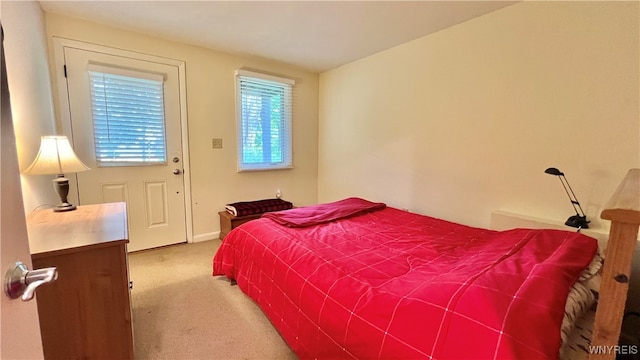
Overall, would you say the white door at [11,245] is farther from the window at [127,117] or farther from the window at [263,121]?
the window at [263,121]

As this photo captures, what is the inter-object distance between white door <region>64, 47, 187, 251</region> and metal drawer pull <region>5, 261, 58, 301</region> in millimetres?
2602

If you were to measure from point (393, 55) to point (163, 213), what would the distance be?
121 inches

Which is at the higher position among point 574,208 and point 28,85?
point 28,85

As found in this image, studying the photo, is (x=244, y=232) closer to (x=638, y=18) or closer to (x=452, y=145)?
(x=452, y=145)

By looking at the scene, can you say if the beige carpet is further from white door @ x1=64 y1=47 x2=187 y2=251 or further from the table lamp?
the table lamp

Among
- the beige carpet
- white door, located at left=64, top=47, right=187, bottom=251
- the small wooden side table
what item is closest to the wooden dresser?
the beige carpet

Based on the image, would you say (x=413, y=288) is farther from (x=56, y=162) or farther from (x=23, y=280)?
(x=56, y=162)

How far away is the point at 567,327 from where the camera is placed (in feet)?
2.88

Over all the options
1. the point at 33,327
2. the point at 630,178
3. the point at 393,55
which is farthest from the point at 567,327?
the point at 393,55

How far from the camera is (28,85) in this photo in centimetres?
179

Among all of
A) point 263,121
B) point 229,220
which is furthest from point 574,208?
point 263,121

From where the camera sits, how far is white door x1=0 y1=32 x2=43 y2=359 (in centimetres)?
50

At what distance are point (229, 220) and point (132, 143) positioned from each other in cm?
126

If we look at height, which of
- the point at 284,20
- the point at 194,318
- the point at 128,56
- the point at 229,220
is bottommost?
the point at 194,318
